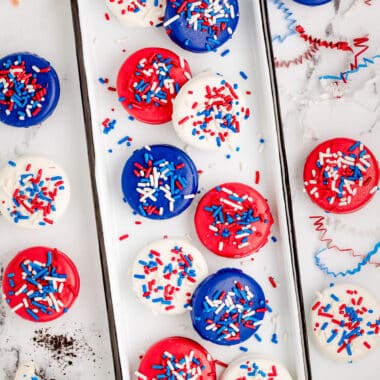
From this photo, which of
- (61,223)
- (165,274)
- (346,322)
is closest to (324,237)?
(346,322)

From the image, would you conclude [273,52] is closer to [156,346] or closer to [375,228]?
[375,228]

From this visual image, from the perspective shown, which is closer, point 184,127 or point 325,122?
point 184,127

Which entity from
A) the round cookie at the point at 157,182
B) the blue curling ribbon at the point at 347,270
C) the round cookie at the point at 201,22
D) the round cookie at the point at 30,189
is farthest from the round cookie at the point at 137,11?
the blue curling ribbon at the point at 347,270

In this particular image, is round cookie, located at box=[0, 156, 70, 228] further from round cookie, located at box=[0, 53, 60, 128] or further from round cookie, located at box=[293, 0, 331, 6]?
round cookie, located at box=[293, 0, 331, 6]

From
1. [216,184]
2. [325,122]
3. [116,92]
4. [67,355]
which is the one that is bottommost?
[67,355]

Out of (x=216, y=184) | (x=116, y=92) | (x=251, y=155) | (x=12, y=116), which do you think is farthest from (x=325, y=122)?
(x=12, y=116)

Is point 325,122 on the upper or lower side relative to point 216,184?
upper

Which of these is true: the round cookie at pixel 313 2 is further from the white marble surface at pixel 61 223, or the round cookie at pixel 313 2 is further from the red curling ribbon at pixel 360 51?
the white marble surface at pixel 61 223
